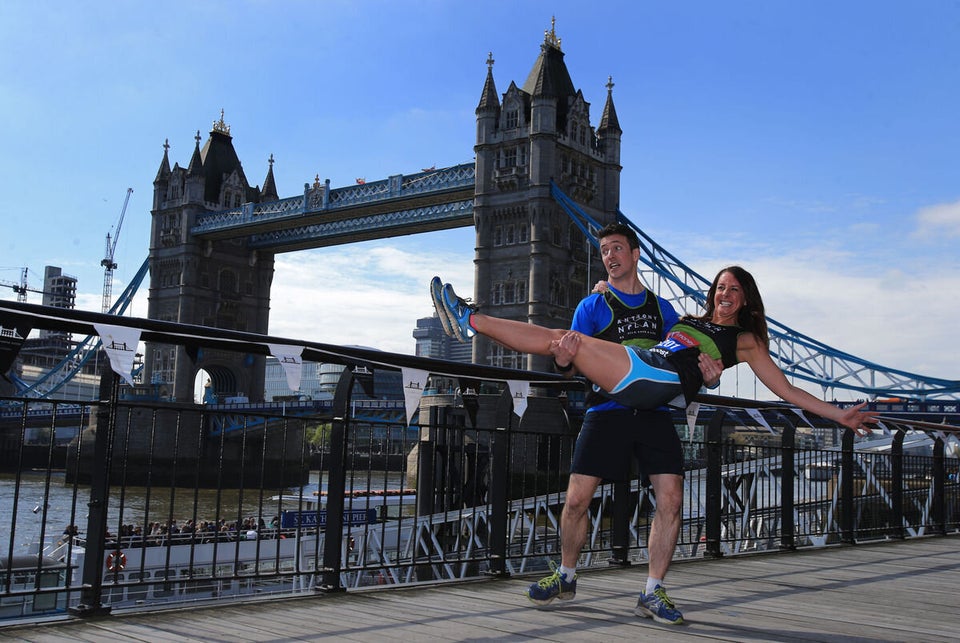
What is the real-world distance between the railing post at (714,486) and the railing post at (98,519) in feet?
14.4

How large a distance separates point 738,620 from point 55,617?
2.95 m

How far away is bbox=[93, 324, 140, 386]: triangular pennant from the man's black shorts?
1951 mm

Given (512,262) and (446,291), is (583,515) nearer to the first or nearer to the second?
(446,291)

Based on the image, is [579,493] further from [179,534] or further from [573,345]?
[179,534]

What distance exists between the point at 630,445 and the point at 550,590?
2.61 ft

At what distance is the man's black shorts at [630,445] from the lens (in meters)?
3.97

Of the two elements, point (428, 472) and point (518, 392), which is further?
point (428, 472)

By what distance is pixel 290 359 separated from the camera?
397 cm

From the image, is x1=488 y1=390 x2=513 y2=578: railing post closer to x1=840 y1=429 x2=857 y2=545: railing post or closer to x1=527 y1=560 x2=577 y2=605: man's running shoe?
x1=527 y1=560 x2=577 y2=605: man's running shoe

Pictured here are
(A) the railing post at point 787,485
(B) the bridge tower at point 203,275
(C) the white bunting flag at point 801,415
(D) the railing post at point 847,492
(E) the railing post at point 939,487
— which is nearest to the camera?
(C) the white bunting flag at point 801,415

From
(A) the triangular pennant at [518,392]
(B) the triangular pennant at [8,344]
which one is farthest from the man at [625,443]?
(B) the triangular pennant at [8,344]

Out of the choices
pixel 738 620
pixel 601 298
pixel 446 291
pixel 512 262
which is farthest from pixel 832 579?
pixel 512 262

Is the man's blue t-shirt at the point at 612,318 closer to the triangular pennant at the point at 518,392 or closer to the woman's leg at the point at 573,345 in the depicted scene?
the woman's leg at the point at 573,345

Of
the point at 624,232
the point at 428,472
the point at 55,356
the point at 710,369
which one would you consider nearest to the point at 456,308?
the point at 624,232
